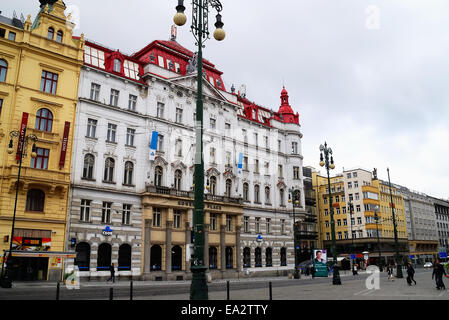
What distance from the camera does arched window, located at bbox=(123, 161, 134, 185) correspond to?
39094 millimetres

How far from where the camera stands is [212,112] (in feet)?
160

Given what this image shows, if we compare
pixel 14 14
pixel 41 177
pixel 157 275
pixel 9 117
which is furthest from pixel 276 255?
pixel 14 14

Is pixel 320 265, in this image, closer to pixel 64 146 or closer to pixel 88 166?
pixel 88 166

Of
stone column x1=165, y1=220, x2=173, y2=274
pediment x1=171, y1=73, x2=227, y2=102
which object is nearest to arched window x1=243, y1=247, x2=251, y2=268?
stone column x1=165, y1=220, x2=173, y2=274

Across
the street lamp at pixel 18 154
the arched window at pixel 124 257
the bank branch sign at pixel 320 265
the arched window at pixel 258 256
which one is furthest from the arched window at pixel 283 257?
the street lamp at pixel 18 154

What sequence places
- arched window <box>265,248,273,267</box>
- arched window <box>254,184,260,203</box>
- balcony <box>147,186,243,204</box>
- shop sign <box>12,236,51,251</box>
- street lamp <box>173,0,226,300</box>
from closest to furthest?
street lamp <box>173,0,226,300</box>, shop sign <box>12,236,51,251</box>, balcony <box>147,186,243,204</box>, arched window <box>265,248,273,267</box>, arched window <box>254,184,260,203</box>

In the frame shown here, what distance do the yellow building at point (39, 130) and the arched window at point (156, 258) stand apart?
30.1ft

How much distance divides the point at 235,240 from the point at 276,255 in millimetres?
8172

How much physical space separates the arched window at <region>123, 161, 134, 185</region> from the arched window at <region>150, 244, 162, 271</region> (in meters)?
7.22

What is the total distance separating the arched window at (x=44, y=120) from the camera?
3391cm

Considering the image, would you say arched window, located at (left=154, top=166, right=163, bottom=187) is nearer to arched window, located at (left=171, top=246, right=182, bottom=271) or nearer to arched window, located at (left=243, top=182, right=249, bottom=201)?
arched window, located at (left=171, top=246, right=182, bottom=271)

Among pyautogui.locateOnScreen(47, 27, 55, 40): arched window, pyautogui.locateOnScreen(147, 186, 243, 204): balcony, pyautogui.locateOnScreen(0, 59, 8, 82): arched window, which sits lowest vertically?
pyautogui.locateOnScreen(147, 186, 243, 204): balcony

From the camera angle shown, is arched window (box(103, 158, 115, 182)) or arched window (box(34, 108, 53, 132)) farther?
arched window (box(103, 158, 115, 182))
